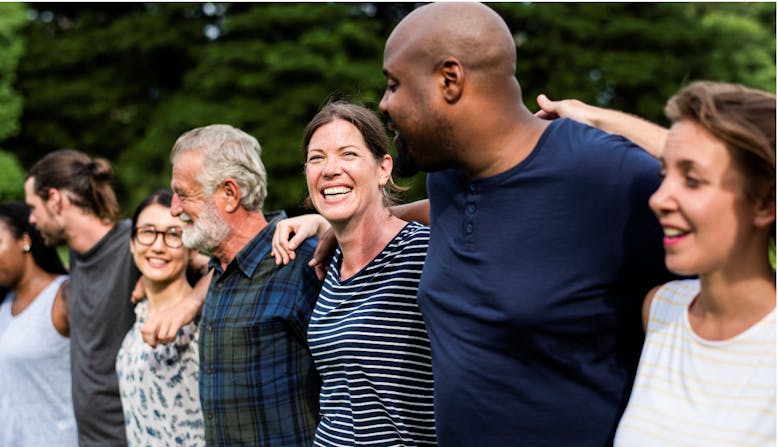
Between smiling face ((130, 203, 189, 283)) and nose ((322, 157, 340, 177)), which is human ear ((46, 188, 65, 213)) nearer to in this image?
smiling face ((130, 203, 189, 283))

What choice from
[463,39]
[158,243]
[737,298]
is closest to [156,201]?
[158,243]

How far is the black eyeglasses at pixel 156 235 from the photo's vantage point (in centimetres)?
412

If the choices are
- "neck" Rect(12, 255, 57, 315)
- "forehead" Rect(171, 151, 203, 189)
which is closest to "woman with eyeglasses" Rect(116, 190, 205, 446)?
"forehead" Rect(171, 151, 203, 189)

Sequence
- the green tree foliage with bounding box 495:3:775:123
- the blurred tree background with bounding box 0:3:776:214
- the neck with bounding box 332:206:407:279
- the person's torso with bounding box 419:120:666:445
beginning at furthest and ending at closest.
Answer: the green tree foliage with bounding box 495:3:775:123, the blurred tree background with bounding box 0:3:776:214, the neck with bounding box 332:206:407:279, the person's torso with bounding box 419:120:666:445

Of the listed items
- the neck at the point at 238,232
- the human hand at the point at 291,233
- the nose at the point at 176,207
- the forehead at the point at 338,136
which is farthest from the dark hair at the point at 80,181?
the forehead at the point at 338,136

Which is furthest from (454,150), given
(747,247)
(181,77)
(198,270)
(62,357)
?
(181,77)

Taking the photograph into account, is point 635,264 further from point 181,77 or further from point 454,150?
point 181,77

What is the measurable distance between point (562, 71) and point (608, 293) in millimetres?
17469

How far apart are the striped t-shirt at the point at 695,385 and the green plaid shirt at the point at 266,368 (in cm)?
155

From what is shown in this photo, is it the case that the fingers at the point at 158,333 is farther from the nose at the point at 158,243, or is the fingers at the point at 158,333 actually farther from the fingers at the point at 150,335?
the nose at the point at 158,243

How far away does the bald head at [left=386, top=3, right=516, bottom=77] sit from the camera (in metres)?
2.26

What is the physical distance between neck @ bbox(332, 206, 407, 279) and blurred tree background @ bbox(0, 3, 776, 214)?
13.4 metres

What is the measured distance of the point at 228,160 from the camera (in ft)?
12.2

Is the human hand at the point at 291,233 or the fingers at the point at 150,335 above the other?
the human hand at the point at 291,233
